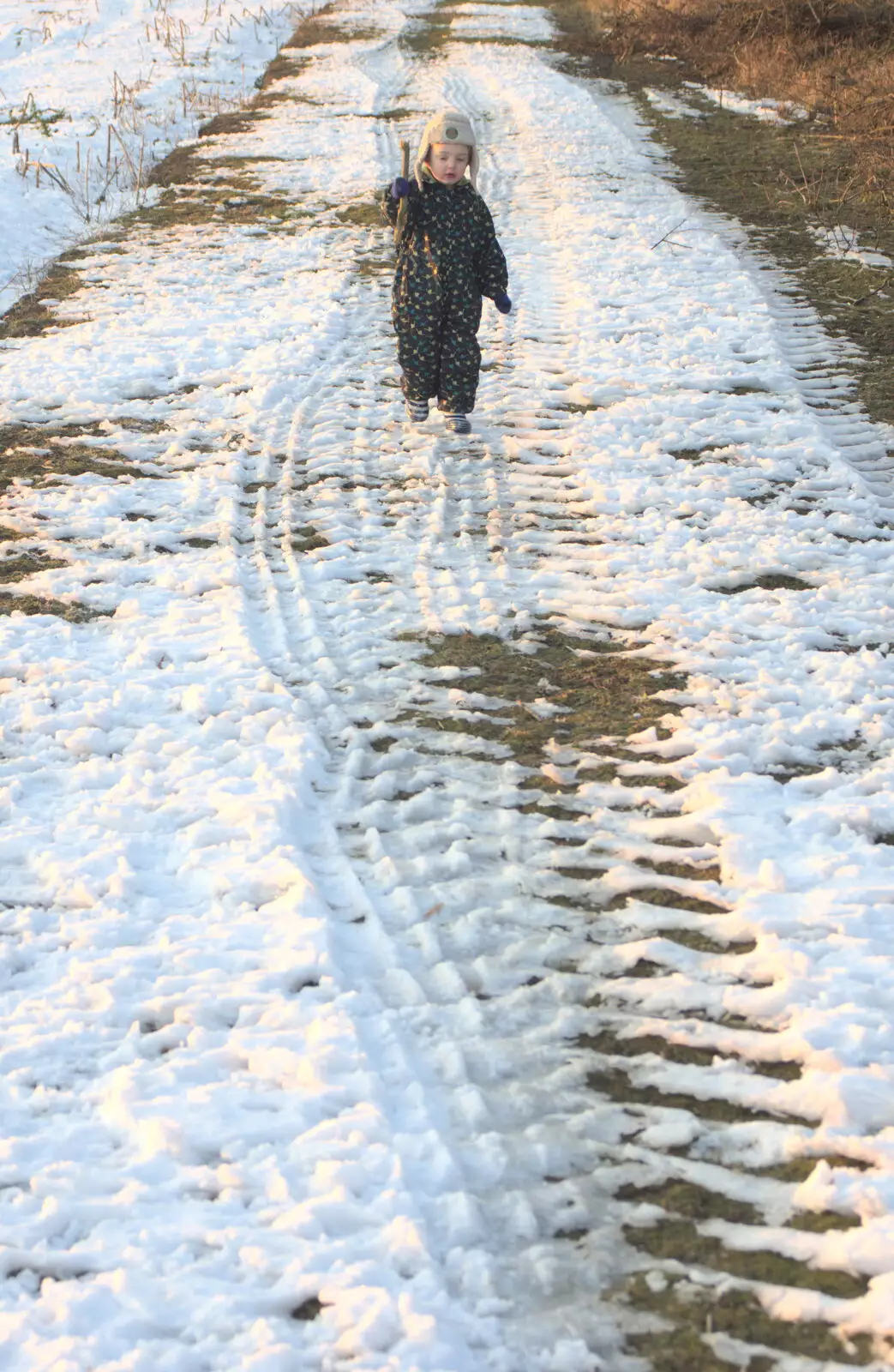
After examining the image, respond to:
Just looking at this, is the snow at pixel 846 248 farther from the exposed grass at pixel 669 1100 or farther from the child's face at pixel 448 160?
the exposed grass at pixel 669 1100

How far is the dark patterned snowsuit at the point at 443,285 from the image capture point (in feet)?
19.0

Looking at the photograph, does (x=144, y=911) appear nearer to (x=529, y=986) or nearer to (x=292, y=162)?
(x=529, y=986)

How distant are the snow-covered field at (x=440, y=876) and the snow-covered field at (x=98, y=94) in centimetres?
398

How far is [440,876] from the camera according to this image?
10.8 feet

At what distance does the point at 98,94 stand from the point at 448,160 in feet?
35.1

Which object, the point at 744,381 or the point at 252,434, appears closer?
the point at 252,434

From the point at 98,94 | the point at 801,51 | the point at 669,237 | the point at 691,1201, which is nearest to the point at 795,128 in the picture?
the point at 801,51

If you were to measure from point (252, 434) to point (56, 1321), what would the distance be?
4632mm

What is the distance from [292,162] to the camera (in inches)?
466

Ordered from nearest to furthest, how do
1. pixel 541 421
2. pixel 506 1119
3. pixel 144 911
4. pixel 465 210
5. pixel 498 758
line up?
1. pixel 506 1119
2. pixel 144 911
3. pixel 498 758
4. pixel 465 210
5. pixel 541 421

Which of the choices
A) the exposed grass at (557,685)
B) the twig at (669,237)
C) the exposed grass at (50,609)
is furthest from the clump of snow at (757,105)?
the exposed grass at (50,609)

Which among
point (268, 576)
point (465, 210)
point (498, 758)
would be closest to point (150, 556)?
point (268, 576)

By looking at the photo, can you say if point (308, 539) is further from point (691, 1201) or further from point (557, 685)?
point (691, 1201)

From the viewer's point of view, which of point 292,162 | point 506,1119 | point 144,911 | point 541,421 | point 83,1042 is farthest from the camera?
point 292,162
